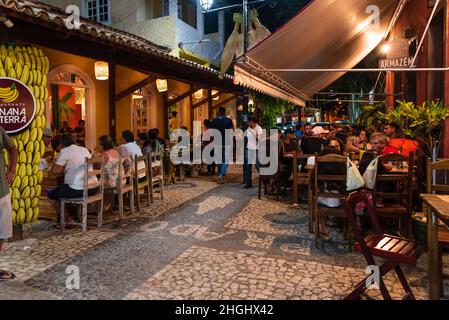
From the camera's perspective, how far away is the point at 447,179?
518 centimetres

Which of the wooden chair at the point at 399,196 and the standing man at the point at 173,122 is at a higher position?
the standing man at the point at 173,122

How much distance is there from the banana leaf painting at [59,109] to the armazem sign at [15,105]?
4.15 meters

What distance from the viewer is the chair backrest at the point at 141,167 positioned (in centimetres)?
650

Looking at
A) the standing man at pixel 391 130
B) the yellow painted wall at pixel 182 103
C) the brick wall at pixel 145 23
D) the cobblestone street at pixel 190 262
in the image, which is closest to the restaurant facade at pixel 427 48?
the standing man at pixel 391 130

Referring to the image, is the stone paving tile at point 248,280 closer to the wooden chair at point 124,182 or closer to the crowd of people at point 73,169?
the wooden chair at point 124,182

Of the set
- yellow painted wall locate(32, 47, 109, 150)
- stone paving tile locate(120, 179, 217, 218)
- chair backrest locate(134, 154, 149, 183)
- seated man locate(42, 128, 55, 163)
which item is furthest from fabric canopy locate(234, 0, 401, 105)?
yellow painted wall locate(32, 47, 109, 150)

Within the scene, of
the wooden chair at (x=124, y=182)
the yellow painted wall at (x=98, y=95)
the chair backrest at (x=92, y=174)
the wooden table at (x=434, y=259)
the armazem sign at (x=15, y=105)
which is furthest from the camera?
the yellow painted wall at (x=98, y=95)

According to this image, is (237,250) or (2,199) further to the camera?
(237,250)

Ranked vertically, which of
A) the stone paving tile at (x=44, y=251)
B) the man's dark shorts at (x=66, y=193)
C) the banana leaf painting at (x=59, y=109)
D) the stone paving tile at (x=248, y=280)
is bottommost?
the stone paving tile at (x=248, y=280)

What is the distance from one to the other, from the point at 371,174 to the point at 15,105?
4919mm

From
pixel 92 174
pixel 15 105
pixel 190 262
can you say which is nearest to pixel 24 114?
pixel 15 105

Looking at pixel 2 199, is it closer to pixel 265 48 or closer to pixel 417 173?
pixel 265 48

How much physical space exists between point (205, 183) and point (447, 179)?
19.1 ft

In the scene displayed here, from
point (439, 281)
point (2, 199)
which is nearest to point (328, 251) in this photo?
point (439, 281)
